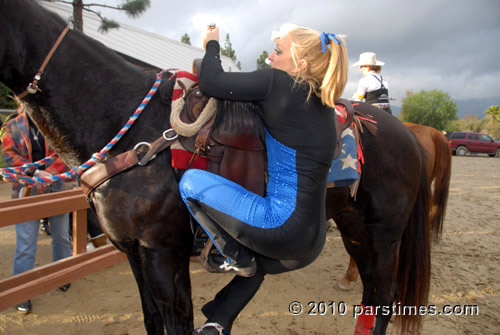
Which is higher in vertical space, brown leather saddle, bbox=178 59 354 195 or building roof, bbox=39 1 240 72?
building roof, bbox=39 1 240 72

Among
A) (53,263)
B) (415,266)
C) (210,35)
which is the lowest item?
(53,263)

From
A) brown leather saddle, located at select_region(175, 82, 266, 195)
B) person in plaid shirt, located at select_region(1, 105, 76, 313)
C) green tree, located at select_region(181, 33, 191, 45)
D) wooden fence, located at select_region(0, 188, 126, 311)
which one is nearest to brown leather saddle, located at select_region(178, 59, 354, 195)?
brown leather saddle, located at select_region(175, 82, 266, 195)

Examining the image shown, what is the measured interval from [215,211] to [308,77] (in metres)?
0.73

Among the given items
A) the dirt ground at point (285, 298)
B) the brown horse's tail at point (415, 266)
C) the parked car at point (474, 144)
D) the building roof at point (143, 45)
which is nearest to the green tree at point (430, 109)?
the parked car at point (474, 144)

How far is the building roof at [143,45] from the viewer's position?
14589mm

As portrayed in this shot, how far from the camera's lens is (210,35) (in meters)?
1.53

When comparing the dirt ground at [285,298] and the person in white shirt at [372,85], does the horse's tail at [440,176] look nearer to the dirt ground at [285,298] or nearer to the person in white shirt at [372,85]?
the dirt ground at [285,298]

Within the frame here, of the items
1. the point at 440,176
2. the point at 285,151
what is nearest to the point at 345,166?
the point at 285,151

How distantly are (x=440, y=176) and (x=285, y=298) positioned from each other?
2926 millimetres

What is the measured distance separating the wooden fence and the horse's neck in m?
0.92

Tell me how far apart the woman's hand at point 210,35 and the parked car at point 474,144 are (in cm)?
2609

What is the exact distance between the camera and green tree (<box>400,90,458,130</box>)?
5116 centimetres

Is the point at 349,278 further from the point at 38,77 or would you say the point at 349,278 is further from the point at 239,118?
the point at 38,77

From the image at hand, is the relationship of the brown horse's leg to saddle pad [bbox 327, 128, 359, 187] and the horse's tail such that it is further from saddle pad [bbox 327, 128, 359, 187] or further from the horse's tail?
saddle pad [bbox 327, 128, 359, 187]
